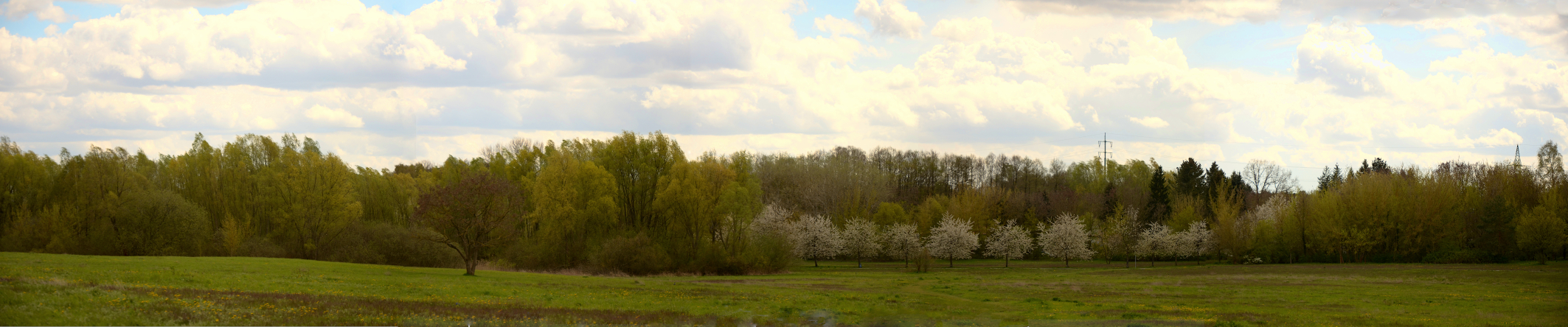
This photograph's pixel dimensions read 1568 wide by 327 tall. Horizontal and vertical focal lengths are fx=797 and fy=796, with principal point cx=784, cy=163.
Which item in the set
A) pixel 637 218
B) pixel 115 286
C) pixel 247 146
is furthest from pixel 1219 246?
pixel 247 146

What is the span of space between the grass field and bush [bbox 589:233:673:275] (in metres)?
13.3

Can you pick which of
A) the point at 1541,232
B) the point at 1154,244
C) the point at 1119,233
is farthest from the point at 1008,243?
the point at 1541,232

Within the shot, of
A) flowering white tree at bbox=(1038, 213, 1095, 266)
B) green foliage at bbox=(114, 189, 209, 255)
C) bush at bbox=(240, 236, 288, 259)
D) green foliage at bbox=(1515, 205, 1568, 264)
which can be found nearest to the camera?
green foliage at bbox=(114, 189, 209, 255)

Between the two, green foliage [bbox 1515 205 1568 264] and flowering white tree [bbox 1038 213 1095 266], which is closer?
green foliage [bbox 1515 205 1568 264]

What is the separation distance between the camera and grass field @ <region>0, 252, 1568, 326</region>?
17.9 meters

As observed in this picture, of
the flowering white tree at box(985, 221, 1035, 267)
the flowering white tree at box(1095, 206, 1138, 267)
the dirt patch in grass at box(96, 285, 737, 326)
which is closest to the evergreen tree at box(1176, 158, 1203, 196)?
the flowering white tree at box(1095, 206, 1138, 267)

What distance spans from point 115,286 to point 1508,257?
3309 inches

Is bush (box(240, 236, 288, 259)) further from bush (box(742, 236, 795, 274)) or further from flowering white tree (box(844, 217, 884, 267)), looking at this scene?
flowering white tree (box(844, 217, 884, 267))

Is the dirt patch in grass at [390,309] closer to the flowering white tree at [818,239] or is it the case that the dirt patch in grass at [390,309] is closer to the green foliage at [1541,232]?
the flowering white tree at [818,239]

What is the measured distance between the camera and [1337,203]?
224 feet

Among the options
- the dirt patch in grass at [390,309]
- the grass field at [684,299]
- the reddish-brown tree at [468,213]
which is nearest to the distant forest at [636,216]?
the reddish-brown tree at [468,213]

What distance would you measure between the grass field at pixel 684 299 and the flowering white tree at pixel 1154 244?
87.5 feet

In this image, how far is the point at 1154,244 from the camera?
7488cm

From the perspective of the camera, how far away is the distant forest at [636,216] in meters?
55.0
